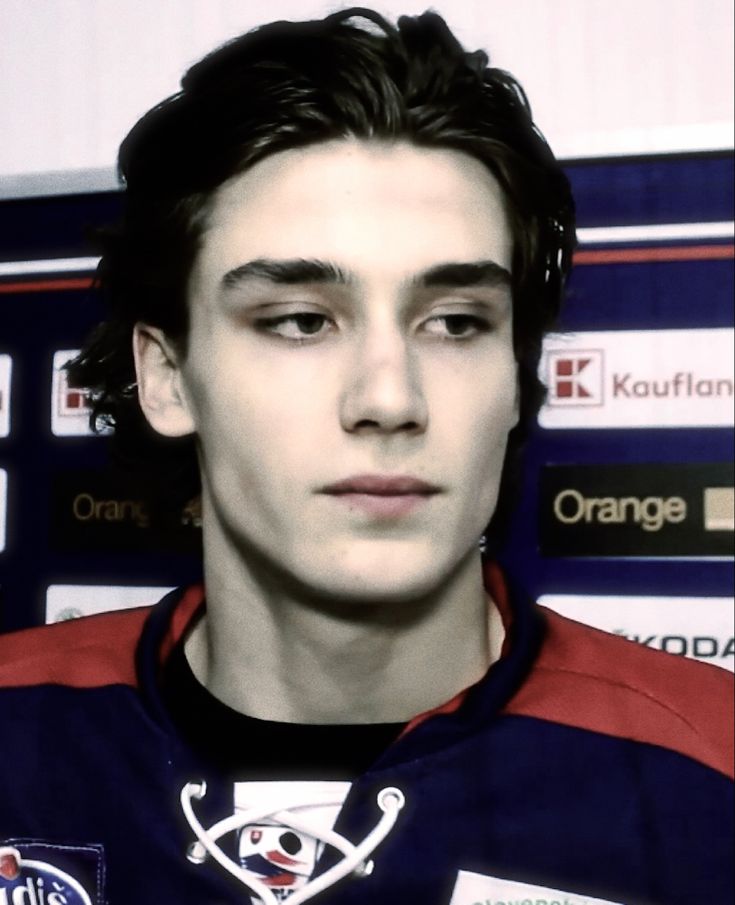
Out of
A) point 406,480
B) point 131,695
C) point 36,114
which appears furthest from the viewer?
point 36,114

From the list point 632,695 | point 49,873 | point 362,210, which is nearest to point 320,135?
point 362,210

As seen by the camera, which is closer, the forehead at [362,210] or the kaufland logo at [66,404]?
the forehead at [362,210]

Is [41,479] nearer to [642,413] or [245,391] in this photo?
[245,391]

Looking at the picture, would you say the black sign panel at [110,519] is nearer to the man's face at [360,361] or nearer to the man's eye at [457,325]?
the man's face at [360,361]

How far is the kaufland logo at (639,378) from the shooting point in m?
0.69

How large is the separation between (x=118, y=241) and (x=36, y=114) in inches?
5.5

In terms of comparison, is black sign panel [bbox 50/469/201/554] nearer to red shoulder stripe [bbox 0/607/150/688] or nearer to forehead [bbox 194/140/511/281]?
red shoulder stripe [bbox 0/607/150/688]

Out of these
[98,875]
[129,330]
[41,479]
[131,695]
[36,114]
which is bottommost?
[98,875]

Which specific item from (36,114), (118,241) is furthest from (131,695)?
(36,114)

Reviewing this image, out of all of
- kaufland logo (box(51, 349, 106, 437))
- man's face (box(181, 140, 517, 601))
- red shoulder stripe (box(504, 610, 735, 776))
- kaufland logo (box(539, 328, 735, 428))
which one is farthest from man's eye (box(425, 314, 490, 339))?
kaufland logo (box(51, 349, 106, 437))

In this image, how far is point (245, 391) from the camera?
2.03 ft

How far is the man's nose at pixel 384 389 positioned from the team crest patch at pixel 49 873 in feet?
1.21

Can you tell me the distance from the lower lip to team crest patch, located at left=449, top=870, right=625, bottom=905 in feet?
0.80

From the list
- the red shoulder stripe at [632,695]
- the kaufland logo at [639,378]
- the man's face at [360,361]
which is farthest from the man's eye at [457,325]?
the red shoulder stripe at [632,695]
